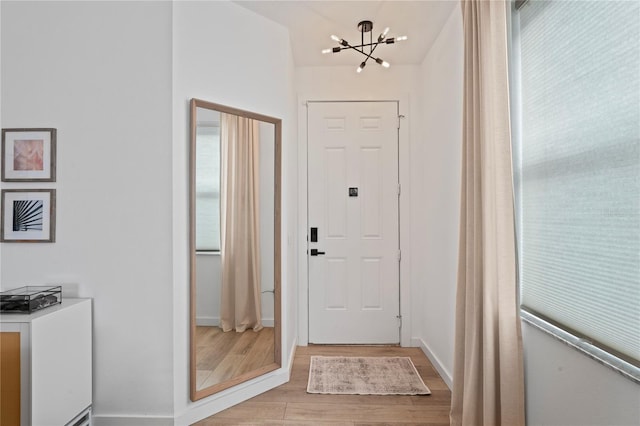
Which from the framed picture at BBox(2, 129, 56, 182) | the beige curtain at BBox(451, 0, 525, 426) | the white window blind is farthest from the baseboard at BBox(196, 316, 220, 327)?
the beige curtain at BBox(451, 0, 525, 426)

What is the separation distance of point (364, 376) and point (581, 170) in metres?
2.11

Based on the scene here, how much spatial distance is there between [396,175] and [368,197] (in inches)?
13.6

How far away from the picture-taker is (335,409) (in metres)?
2.34

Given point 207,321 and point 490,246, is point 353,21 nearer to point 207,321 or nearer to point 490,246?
point 490,246

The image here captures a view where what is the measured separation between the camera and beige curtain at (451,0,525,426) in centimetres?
168

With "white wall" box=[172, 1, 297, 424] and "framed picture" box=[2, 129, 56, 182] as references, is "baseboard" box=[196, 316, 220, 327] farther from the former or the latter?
"framed picture" box=[2, 129, 56, 182]

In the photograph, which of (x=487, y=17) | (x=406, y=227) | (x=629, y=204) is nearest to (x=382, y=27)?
(x=487, y=17)

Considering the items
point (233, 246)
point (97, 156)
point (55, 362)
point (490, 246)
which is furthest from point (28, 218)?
point (490, 246)

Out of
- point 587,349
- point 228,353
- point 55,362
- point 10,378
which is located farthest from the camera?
point 228,353

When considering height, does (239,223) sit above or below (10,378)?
above

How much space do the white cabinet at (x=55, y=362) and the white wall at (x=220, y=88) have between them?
1.59 ft

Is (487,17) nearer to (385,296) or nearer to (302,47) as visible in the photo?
(302,47)

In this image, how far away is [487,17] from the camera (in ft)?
5.92

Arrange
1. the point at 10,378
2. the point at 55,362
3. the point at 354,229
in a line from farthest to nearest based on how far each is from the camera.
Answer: the point at 354,229 < the point at 55,362 < the point at 10,378
